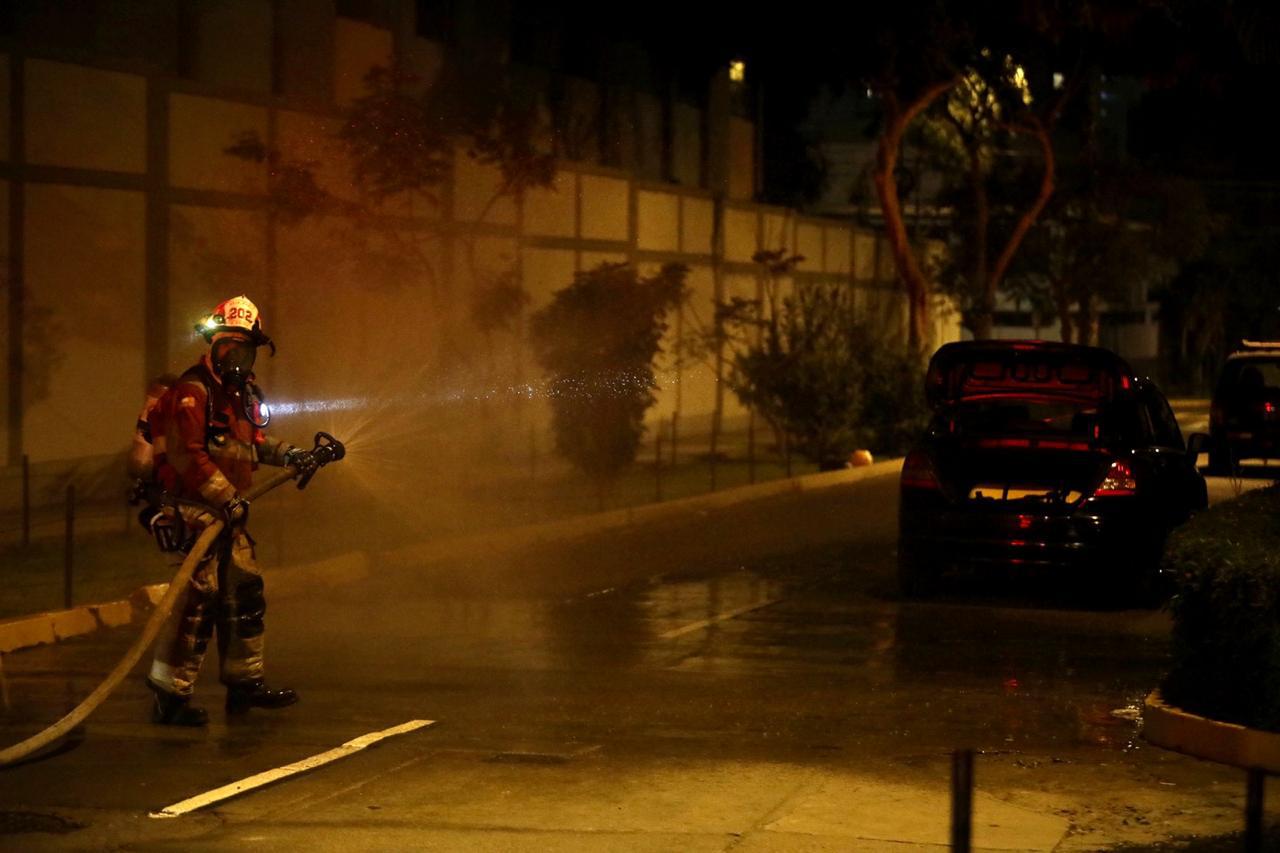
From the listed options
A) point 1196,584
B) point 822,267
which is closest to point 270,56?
point 822,267

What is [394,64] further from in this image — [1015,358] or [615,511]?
[1015,358]

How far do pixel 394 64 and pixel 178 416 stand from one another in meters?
13.6

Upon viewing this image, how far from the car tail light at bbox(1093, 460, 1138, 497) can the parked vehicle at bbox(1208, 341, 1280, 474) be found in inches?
354

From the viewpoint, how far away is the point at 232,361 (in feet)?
30.6

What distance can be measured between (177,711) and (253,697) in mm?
404

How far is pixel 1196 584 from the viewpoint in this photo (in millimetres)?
8758

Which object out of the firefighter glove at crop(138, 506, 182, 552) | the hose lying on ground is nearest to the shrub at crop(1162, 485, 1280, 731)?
the hose lying on ground

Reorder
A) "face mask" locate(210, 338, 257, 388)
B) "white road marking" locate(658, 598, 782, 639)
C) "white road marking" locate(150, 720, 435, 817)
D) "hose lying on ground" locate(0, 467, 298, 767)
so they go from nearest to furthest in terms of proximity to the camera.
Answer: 1. "white road marking" locate(150, 720, 435, 817)
2. "hose lying on ground" locate(0, 467, 298, 767)
3. "face mask" locate(210, 338, 257, 388)
4. "white road marking" locate(658, 598, 782, 639)

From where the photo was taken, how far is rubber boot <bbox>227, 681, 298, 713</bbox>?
30.7ft

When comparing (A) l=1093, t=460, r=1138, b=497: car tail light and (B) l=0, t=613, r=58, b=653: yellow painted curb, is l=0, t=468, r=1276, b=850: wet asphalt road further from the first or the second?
(A) l=1093, t=460, r=1138, b=497: car tail light

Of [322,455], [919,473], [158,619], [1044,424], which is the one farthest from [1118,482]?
[158,619]

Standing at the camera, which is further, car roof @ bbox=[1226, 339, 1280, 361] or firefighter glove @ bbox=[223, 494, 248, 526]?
car roof @ bbox=[1226, 339, 1280, 361]

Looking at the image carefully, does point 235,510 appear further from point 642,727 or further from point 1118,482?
point 1118,482

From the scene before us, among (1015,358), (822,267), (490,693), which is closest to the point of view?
(490,693)
